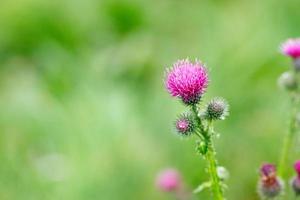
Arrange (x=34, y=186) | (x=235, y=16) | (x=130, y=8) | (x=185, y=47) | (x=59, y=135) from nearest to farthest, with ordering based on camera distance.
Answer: (x=34, y=186)
(x=59, y=135)
(x=185, y=47)
(x=235, y=16)
(x=130, y=8)

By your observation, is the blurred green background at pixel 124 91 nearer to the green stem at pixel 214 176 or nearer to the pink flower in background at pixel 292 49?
the pink flower in background at pixel 292 49

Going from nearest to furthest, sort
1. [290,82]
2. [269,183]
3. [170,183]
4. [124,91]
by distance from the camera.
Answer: [269,183] → [290,82] → [170,183] → [124,91]

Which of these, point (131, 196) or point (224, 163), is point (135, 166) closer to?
point (131, 196)

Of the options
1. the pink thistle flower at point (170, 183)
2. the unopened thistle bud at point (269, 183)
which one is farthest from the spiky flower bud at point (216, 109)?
the pink thistle flower at point (170, 183)

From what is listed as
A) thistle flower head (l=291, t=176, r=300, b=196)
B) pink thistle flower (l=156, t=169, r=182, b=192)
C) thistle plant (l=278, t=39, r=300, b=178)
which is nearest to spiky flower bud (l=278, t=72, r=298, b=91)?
thistle plant (l=278, t=39, r=300, b=178)

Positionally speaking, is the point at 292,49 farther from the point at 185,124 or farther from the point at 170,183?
the point at 185,124

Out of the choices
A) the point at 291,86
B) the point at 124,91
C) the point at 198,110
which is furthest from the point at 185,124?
the point at 124,91

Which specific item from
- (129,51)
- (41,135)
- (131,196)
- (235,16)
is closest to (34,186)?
(131,196)
